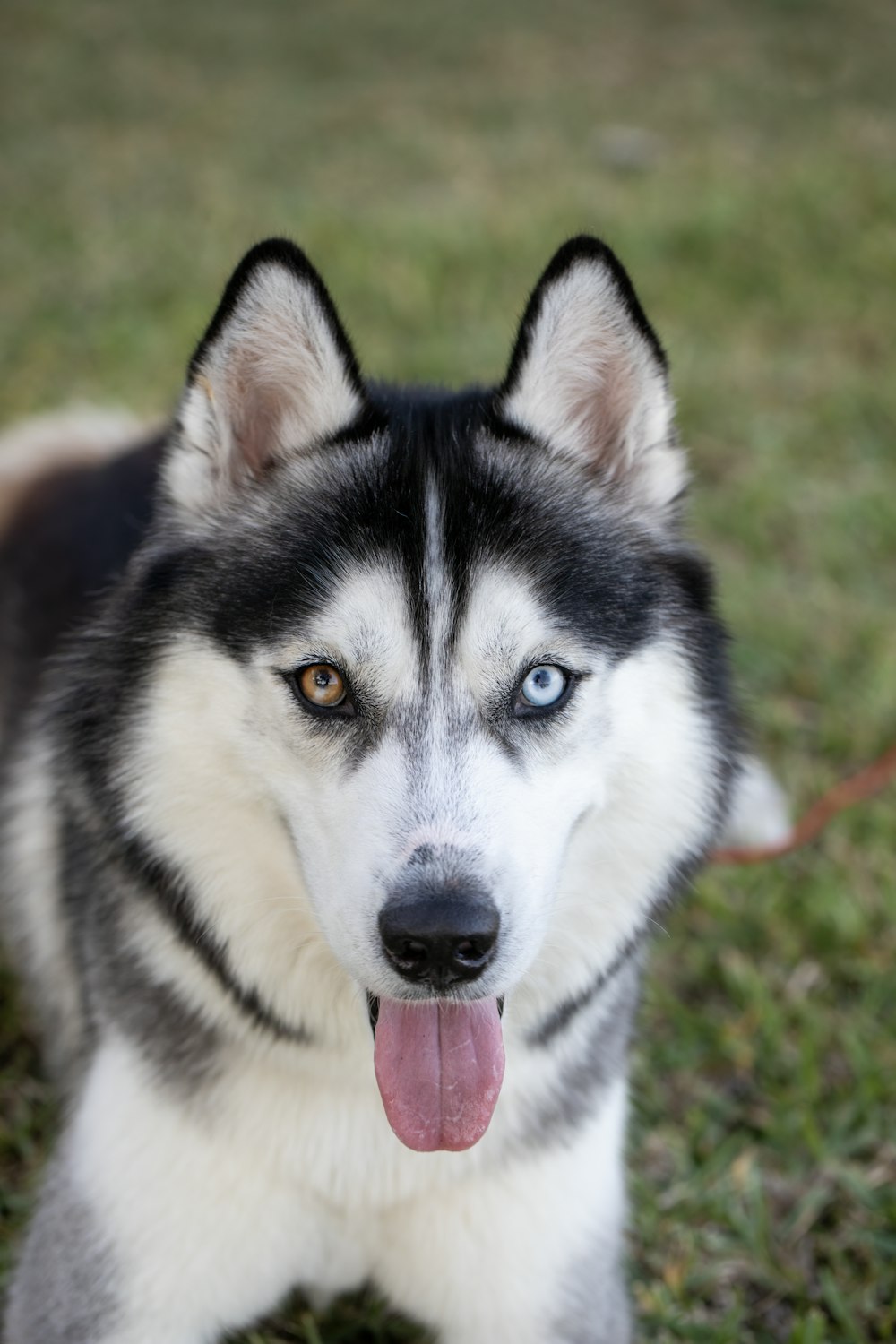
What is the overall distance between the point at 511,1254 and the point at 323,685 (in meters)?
1.18

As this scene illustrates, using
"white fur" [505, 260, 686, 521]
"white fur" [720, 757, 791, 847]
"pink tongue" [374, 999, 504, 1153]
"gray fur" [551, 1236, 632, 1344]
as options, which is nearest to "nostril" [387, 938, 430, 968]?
"pink tongue" [374, 999, 504, 1153]

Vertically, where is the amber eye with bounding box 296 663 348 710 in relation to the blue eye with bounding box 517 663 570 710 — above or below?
above

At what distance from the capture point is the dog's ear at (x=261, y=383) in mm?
2273

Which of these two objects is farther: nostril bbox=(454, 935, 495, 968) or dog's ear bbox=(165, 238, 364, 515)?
dog's ear bbox=(165, 238, 364, 515)

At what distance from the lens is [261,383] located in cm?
245

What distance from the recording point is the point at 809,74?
1154 centimetres

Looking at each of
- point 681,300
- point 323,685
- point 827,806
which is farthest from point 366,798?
point 681,300

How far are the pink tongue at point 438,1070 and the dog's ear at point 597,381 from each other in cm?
106

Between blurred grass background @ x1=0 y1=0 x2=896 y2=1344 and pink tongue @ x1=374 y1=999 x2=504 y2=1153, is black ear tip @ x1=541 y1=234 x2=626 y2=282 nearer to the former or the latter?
pink tongue @ x1=374 y1=999 x2=504 y2=1153

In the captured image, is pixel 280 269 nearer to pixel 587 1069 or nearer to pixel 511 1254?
pixel 587 1069

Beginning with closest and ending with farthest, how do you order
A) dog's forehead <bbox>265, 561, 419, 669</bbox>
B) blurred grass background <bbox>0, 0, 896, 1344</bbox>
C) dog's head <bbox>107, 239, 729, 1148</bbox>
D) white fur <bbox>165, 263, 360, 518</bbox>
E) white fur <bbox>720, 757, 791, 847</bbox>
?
dog's head <bbox>107, 239, 729, 1148</bbox>
dog's forehead <bbox>265, 561, 419, 669</bbox>
white fur <bbox>165, 263, 360, 518</bbox>
blurred grass background <bbox>0, 0, 896, 1344</bbox>
white fur <bbox>720, 757, 791, 847</bbox>

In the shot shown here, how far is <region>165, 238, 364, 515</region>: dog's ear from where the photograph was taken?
2273 mm

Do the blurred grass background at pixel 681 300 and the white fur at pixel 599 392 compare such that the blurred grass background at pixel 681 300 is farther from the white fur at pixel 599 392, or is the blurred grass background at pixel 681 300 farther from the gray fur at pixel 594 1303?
the white fur at pixel 599 392

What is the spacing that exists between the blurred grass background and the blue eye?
149 centimetres
